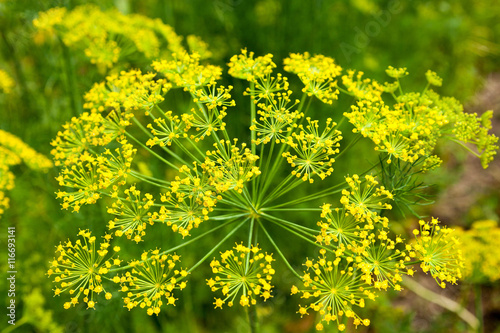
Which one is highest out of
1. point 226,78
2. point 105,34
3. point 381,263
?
point 226,78

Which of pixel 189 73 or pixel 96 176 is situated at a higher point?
pixel 189 73

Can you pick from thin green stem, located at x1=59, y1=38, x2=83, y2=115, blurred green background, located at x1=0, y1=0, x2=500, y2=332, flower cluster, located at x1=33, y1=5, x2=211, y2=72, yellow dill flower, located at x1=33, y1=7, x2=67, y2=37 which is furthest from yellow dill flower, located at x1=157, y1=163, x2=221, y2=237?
yellow dill flower, located at x1=33, y1=7, x2=67, y2=37

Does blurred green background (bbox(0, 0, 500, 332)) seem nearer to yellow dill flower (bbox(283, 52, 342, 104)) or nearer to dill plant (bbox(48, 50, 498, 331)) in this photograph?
dill plant (bbox(48, 50, 498, 331))

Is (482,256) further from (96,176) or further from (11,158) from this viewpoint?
(11,158)

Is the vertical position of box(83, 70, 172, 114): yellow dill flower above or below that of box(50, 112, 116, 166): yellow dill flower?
above

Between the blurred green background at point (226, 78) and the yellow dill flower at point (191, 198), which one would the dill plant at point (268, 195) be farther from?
the blurred green background at point (226, 78)

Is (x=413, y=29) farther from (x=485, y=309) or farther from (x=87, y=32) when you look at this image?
(x=87, y=32)

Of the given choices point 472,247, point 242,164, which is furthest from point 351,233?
point 472,247

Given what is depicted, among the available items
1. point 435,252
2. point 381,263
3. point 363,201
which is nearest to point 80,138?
point 363,201

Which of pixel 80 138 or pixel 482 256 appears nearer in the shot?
pixel 80 138
